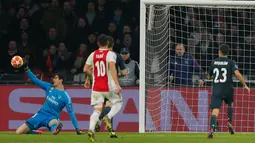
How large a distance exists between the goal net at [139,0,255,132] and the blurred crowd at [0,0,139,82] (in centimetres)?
190

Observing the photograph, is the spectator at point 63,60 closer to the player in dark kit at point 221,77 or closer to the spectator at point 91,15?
the spectator at point 91,15

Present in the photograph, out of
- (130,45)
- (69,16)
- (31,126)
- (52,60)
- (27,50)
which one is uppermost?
(69,16)

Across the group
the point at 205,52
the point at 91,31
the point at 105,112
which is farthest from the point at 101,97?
the point at 91,31

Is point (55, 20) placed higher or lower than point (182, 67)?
higher

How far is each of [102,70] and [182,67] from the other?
221 inches

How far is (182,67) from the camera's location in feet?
71.8

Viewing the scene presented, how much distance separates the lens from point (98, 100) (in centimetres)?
1638

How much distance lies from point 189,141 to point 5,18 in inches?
421

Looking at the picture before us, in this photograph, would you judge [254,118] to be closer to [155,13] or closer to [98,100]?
[155,13]

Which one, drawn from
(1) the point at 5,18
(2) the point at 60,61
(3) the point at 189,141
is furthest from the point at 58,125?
(1) the point at 5,18

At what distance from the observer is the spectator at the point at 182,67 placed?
21.8 m

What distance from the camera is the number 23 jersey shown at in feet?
A: 60.5

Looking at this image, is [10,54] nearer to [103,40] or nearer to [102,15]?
[102,15]

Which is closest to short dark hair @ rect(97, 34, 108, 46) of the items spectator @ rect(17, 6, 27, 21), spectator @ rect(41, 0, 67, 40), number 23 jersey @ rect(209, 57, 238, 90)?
number 23 jersey @ rect(209, 57, 238, 90)
